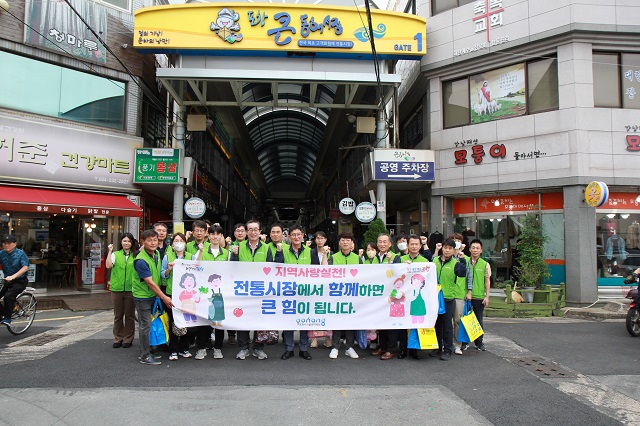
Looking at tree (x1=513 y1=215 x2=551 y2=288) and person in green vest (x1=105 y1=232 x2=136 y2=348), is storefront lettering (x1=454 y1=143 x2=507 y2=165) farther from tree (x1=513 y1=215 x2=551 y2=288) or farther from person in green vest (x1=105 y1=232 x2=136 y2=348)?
person in green vest (x1=105 y1=232 x2=136 y2=348)

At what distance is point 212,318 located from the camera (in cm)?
614

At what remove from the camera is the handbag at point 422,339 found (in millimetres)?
6176

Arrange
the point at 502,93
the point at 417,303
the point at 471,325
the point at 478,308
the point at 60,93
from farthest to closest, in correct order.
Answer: the point at 502,93 < the point at 60,93 < the point at 478,308 < the point at 471,325 < the point at 417,303

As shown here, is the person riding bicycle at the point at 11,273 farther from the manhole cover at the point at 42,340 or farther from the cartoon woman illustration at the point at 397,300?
the cartoon woman illustration at the point at 397,300

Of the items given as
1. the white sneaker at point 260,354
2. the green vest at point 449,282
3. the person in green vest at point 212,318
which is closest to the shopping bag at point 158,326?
the person in green vest at point 212,318

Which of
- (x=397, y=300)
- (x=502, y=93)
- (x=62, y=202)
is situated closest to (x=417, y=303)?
(x=397, y=300)

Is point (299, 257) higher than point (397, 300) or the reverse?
higher

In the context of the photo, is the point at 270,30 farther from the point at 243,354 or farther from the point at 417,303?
the point at 243,354

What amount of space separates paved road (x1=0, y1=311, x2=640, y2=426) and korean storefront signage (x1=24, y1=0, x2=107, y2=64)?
9384 mm

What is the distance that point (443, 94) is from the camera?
14.6 meters

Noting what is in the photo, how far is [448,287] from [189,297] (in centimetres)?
381

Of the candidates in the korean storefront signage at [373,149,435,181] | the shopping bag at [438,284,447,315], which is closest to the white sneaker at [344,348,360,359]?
the shopping bag at [438,284,447,315]

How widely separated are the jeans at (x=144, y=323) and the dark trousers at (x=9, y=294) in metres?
3.17

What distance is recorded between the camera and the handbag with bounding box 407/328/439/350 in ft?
20.3
